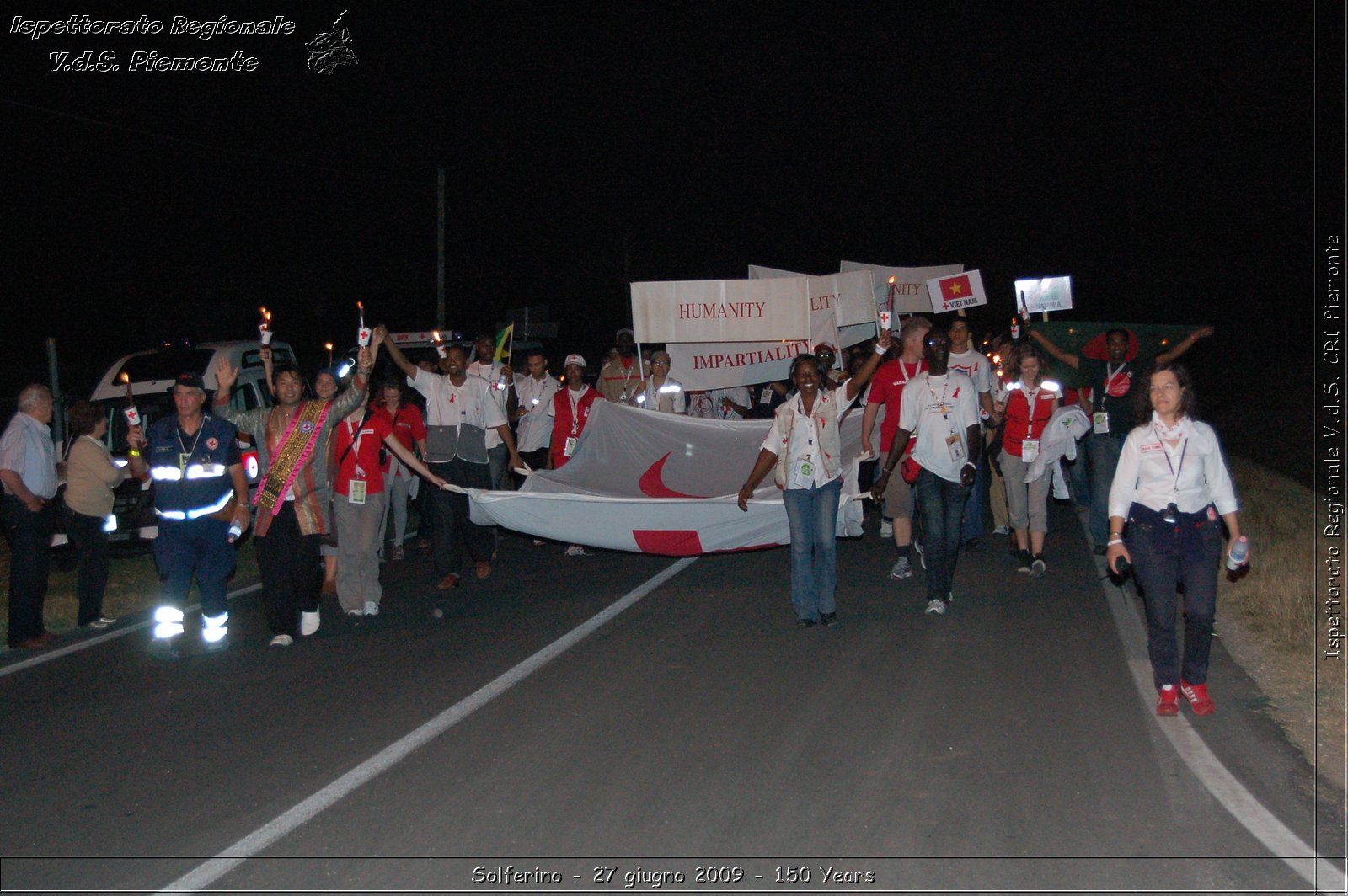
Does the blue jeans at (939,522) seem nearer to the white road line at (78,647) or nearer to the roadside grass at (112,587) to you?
the white road line at (78,647)

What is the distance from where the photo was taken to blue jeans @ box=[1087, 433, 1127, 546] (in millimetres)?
11719

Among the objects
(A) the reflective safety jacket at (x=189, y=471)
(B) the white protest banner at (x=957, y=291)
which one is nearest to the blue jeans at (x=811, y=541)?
(A) the reflective safety jacket at (x=189, y=471)

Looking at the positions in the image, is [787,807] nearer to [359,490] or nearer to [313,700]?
[313,700]

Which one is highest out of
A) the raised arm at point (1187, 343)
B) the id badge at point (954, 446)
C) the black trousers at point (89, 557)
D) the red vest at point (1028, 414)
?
the raised arm at point (1187, 343)

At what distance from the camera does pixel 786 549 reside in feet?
41.7

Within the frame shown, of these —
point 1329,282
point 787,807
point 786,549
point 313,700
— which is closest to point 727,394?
point 786,549

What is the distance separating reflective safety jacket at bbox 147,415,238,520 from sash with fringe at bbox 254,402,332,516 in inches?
11.2

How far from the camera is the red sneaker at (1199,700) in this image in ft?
21.8

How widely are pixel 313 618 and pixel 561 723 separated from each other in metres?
3.17

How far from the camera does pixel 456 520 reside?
11477 mm

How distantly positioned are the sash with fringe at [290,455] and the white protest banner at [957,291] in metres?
10.1

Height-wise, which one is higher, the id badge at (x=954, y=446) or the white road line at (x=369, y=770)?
the id badge at (x=954, y=446)

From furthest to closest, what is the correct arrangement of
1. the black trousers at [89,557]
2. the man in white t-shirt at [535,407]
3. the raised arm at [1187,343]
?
the man in white t-shirt at [535,407], the raised arm at [1187,343], the black trousers at [89,557]

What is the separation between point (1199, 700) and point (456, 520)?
6.86 meters
